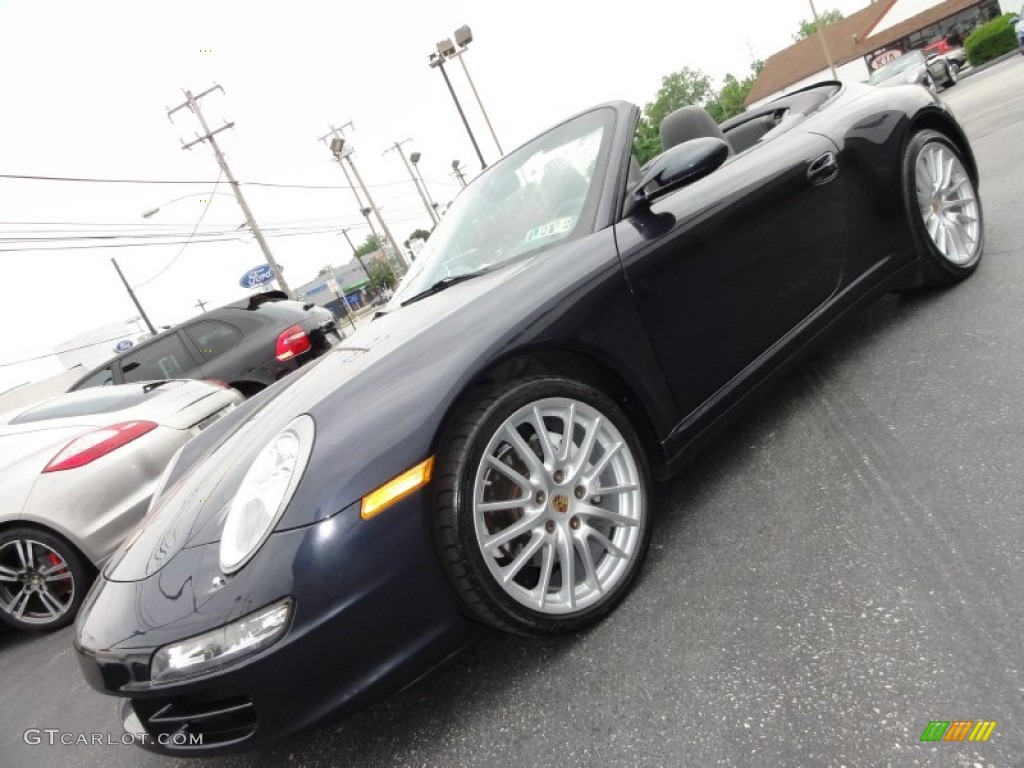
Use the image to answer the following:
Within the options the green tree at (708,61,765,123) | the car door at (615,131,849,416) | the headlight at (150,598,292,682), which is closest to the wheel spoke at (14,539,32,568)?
the headlight at (150,598,292,682)

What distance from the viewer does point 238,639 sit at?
4.92ft

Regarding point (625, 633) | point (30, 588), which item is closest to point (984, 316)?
point (625, 633)

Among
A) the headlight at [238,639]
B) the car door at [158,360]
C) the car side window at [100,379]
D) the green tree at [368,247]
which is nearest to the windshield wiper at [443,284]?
the headlight at [238,639]

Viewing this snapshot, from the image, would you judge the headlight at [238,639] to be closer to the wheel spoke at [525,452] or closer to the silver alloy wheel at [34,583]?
the wheel spoke at [525,452]

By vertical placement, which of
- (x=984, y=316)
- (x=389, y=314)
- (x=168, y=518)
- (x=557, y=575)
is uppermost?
(x=389, y=314)

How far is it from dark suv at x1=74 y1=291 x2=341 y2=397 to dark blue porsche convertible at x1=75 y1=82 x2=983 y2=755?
11.6ft

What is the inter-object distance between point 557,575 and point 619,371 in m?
0.64

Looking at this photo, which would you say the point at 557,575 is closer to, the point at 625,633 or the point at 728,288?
the point at 625,633

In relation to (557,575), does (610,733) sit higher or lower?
lower

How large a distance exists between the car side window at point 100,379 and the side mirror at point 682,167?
620cm

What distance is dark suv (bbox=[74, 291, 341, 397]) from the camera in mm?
6387

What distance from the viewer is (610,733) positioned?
5.24 ft

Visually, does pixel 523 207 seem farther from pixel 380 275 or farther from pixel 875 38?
pixel 380 275

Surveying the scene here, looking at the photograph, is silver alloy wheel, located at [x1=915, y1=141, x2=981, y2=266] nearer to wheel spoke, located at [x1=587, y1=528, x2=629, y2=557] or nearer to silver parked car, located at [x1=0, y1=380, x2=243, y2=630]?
wheel spoke, located at [x1=587, y1=528, x2=629, y2=557]
